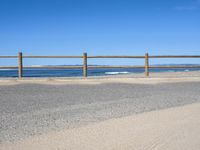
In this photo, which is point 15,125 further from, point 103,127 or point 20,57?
point 20,57

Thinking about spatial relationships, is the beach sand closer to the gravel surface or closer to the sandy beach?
the sandy beach

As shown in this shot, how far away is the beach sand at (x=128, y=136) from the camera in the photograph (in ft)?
11.0

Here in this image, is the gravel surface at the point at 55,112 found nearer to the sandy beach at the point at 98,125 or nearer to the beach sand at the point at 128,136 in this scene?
the sandy beach at the point at 98,125

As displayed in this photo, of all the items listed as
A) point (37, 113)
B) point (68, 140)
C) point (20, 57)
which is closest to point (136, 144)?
point (68, 140)

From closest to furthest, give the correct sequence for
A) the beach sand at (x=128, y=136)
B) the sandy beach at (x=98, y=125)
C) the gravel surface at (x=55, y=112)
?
the beach sand at (x=128, y=136)
the sandy beach at (x=98, y=125)
the gravel surface at (x=55, y=112)

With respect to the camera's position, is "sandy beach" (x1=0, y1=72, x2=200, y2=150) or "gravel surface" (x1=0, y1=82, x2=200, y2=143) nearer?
"sandy beach" (x1=0, y1=72, x2=200, y2=150)

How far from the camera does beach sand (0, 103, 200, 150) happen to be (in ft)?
11.0

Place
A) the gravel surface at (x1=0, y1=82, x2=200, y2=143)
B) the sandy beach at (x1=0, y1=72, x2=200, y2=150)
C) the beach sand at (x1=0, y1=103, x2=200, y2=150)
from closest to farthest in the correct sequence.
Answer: the beach sand at (x1=0, y1=103, x2=200, y2=150) → the sandy beach at (x1=0, y1=72, x2=200, y2=150) → the gravel surface at (x1=0, y1=82, x2=200, y2=143)

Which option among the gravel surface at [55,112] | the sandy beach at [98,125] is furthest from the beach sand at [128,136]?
the gravel surface at [55,112]

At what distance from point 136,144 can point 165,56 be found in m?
9.44

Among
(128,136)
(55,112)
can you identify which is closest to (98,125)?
(128,136)

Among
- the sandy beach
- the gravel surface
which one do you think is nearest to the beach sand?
the sandy beach

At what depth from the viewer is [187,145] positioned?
3324 millimetres

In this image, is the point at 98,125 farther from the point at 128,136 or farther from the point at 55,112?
the point at 55,112
